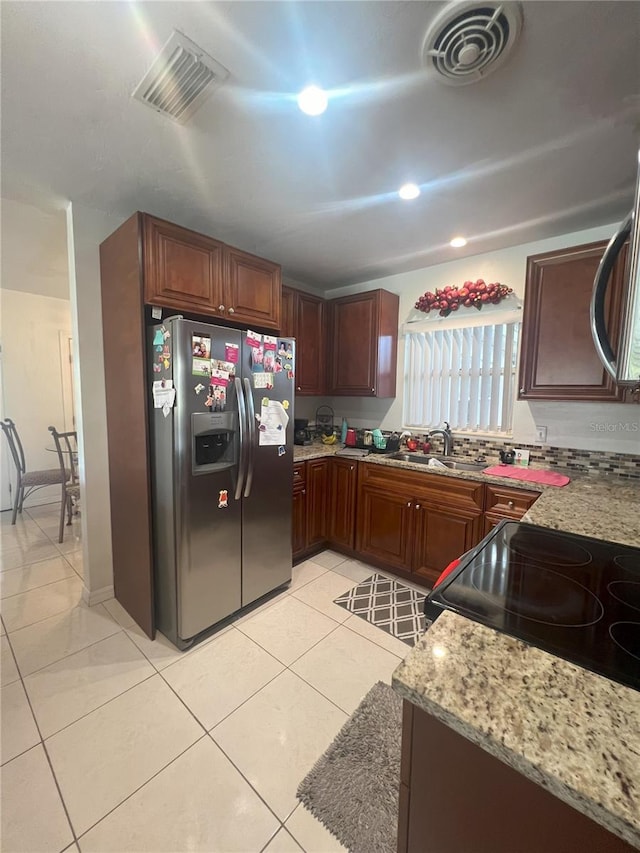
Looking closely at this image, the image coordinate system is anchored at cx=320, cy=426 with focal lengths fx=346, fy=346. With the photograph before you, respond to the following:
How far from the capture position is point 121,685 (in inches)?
67.7

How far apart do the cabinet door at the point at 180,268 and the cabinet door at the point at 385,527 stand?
5.90ft

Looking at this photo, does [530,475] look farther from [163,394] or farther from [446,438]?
[163,394]

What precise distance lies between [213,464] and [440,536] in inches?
63.8

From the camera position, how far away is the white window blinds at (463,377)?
106 inches

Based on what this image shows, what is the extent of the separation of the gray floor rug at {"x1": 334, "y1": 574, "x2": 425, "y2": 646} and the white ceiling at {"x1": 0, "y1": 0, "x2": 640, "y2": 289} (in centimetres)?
256

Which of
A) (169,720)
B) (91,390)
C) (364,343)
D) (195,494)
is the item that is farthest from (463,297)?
(169,720)

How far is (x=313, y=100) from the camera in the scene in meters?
1.31

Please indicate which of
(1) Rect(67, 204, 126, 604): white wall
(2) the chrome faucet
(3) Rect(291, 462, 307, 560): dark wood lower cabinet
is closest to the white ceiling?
(1) Rect(67, 204, 126, 604): white wall

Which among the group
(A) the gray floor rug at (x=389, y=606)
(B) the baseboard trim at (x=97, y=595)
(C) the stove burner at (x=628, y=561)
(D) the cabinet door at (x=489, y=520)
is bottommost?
(A) the gray floor rug at (x=389, y=606)

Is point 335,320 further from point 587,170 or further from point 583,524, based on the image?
point 583,524

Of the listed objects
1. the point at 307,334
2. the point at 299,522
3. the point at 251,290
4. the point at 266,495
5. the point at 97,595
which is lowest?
the point at 97,595

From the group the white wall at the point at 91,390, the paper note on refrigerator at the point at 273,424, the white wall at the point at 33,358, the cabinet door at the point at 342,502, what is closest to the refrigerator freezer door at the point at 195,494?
the paper note on refrigerator at the point at 273,424

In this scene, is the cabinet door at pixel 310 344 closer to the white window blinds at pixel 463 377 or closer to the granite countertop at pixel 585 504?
the white window blinds at pixel 463 377

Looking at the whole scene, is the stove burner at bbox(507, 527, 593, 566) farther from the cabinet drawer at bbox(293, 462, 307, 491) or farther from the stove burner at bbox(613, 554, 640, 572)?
the cabinet drawer at bbox(293, 462, 307, 491)
